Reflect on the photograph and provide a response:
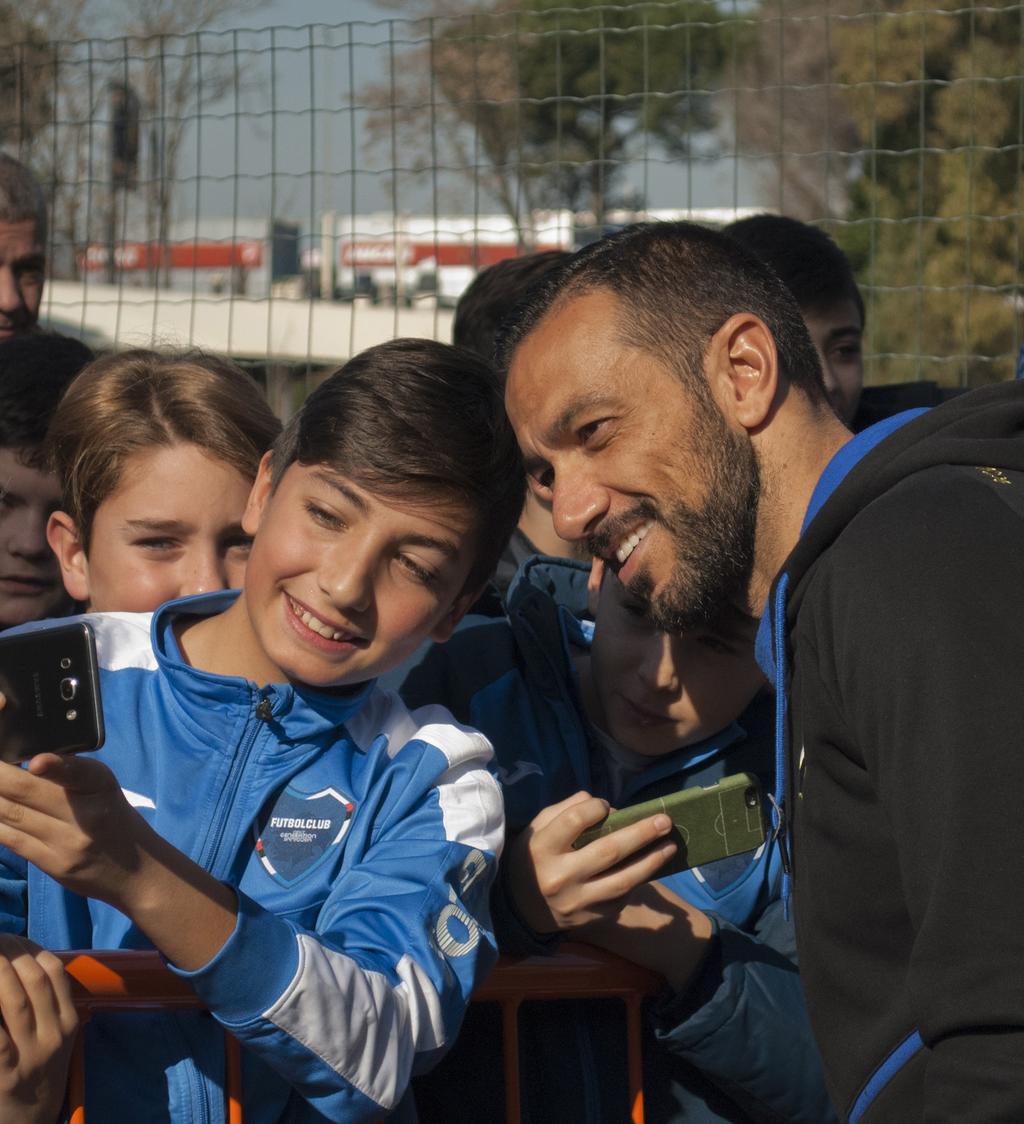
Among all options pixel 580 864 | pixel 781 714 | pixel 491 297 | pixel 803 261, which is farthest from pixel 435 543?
pixel 803 261

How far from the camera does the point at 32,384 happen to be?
330cm

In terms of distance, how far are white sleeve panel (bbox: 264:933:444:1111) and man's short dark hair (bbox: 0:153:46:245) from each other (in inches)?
130

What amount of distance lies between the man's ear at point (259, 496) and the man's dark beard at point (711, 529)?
0.61m

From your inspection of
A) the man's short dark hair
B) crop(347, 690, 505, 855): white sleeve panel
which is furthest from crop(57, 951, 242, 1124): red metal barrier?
the man's short dark hair

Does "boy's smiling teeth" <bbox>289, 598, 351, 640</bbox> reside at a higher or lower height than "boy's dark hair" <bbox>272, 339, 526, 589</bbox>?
lower

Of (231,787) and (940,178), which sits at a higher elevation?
(940,178)

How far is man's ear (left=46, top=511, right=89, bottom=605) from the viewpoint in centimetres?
288

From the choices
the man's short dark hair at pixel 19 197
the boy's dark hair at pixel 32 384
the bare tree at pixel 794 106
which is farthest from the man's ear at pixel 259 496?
the bare tree at pixel 794 106

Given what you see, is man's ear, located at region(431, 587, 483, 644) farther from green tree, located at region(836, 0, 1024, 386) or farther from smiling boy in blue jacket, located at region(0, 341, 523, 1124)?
green tree, located at region(836, 0, 1024, 386)

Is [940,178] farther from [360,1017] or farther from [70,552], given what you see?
[360,1017]

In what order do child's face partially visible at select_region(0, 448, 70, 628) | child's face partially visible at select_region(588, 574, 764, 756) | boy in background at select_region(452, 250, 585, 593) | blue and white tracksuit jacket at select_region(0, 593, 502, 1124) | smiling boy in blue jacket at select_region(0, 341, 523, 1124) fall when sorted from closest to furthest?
smiling boy in blue jacket at select_region(0, 341, 523, 1124) → blue and white tracksuit jacket at select_region(0, 593, 502, 1124) → child's face partially visible at select_region(588, 574, 764, 756) → child's face partially visible at select_region(0, 448, 70, 628) → boy in background at select_region(452, 250, 585, 593)

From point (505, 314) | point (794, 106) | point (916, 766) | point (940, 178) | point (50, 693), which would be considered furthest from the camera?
point (940, 178)

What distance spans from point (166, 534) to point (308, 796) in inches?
29.8

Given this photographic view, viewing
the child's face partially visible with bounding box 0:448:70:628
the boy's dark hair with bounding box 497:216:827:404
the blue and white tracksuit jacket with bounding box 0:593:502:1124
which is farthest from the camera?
the child's face partially visible with bounding box 0:448:70:628
